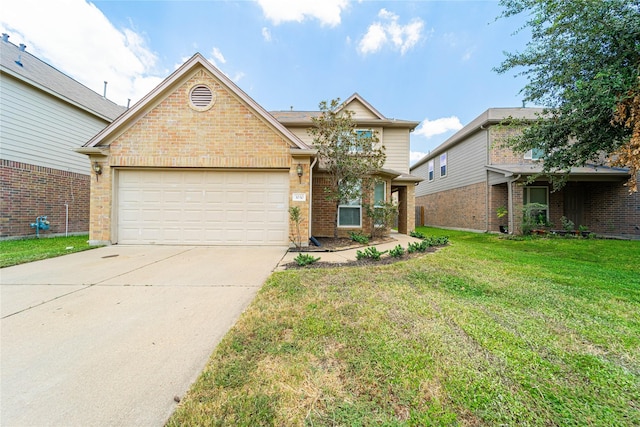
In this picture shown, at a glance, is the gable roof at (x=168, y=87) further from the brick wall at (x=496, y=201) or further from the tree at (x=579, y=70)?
the brick wall at (x=496, y=201)

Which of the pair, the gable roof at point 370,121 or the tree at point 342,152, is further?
the gable roof at point 370,121

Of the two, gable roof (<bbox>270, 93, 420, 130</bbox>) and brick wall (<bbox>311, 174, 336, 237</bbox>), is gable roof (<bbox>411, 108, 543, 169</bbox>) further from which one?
brick wall (<bbox>311, 174, 336, 237</bbox>)

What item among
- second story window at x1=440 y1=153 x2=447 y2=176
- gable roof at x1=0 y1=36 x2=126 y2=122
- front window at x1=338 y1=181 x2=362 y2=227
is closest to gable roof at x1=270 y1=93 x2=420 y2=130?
front window at x1=338 y1=181 x2=362 y2=227

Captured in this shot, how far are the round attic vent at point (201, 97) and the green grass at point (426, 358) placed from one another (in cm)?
655

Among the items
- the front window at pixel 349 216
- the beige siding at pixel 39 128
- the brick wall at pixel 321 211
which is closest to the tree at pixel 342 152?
the brick wall at pixel 321 211

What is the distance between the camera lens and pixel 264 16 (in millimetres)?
10672

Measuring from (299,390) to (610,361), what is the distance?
8.16ft

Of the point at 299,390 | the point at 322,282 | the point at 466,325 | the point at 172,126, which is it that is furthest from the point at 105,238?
the point at 466,325

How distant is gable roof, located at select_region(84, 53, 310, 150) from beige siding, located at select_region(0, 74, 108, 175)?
3.74 metres

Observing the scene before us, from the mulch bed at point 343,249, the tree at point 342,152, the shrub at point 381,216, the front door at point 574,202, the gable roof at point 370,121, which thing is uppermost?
the gable roof at point 370,121

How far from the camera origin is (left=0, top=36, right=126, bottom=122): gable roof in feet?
30.0

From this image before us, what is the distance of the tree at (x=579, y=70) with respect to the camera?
5.02 metres

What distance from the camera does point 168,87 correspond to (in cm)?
743

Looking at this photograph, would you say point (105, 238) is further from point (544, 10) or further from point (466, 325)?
point (544, 10)
